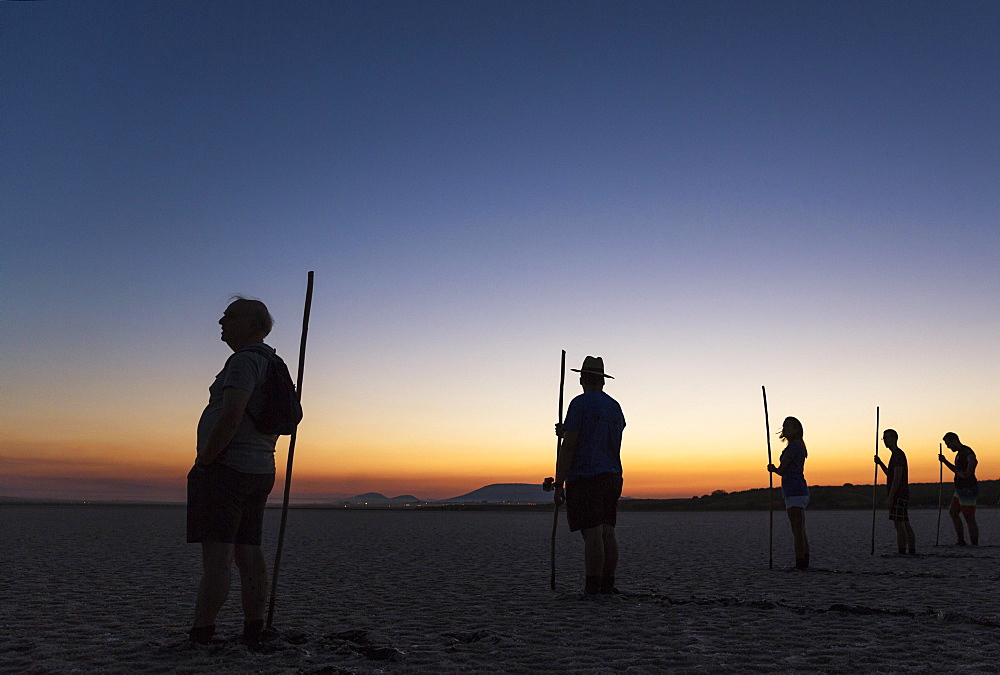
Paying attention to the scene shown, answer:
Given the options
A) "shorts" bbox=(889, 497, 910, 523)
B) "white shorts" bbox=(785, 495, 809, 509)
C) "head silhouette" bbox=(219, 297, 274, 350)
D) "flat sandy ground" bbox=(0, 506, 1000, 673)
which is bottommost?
"flat sandy ground" bbox=(0, 506, 1000, 673)

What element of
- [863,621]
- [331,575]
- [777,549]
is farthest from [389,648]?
[777,549]

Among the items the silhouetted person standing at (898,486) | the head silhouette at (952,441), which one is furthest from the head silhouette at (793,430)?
the head silhouette at (952,441)

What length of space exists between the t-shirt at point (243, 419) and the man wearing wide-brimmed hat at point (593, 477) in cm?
321

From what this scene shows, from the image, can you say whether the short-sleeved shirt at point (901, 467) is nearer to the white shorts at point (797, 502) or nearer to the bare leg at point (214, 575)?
the white shorts at point (797, 502)

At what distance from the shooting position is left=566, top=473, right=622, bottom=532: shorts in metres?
6.73

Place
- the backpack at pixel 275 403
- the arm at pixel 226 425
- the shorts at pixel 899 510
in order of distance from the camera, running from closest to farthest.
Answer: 1. the arm at pixel 226 425
2. the backpack at pixel 275 403
3. the shorts at pixel 899 510

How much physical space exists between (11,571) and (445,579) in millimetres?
5627

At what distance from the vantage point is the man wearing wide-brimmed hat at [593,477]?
675 cm

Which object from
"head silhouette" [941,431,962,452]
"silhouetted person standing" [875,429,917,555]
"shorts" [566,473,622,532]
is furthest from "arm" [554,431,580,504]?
"head silhouette" [941,431,962,452]

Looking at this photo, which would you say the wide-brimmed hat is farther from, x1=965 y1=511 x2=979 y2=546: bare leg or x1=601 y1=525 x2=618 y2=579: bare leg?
x1=965 y1=511 x2=979 y2=546: bare leg

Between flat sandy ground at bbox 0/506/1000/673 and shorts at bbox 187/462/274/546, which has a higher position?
shorts at bbox 187/462/274/546

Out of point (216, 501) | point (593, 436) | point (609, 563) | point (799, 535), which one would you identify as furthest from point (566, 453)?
point (799, 535)

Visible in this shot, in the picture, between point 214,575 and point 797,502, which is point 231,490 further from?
point 797,502

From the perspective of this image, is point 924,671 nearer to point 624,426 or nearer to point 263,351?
point 624,426
